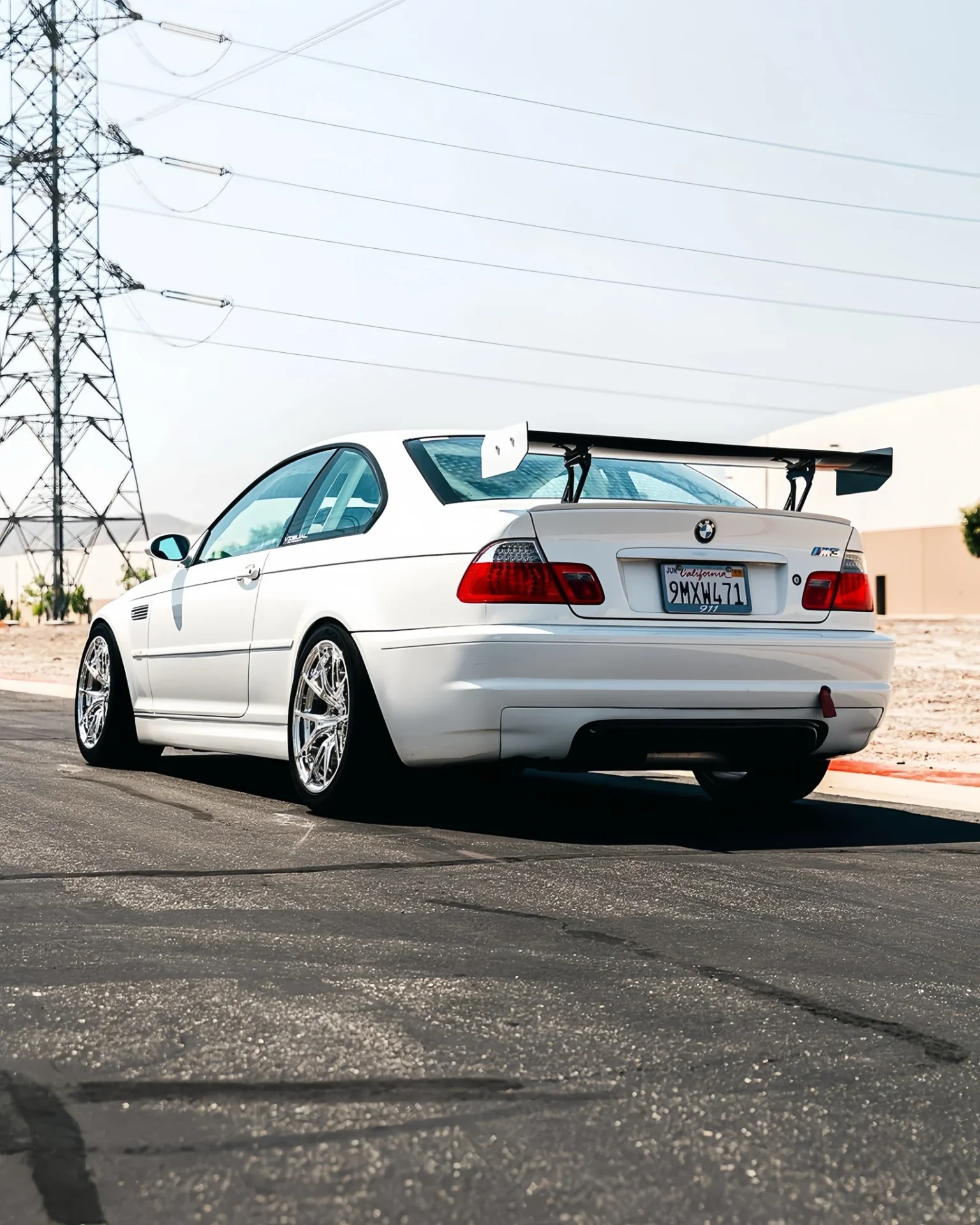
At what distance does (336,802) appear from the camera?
21.2 ft

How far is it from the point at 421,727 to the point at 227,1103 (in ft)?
11.0

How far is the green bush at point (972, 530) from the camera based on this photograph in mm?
51094

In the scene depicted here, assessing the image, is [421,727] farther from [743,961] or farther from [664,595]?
[743,961]

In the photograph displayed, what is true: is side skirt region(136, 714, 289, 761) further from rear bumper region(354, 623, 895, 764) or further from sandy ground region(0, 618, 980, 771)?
sandy ground region(0, 618, 980, 771)

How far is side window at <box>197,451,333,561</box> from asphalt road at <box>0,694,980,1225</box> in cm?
197

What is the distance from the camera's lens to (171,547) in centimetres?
871

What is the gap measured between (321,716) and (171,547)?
2440 millimetres

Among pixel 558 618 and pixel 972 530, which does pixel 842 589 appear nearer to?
pixel 558 618

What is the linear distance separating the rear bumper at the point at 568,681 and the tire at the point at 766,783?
632 millimetres

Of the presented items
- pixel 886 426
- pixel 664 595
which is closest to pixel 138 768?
pixel 664 595

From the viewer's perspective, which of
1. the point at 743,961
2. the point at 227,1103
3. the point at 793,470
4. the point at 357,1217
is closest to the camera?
the point at 357,1217

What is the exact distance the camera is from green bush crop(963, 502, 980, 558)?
51094 mm

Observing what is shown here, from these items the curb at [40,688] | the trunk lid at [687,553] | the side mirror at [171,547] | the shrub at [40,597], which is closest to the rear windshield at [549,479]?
the trunk lid at [687,553]

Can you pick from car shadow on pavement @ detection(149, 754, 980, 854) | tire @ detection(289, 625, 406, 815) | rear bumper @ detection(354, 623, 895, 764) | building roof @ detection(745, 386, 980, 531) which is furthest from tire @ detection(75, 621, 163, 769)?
building roof @ detection(745, 386, 980, 531)
